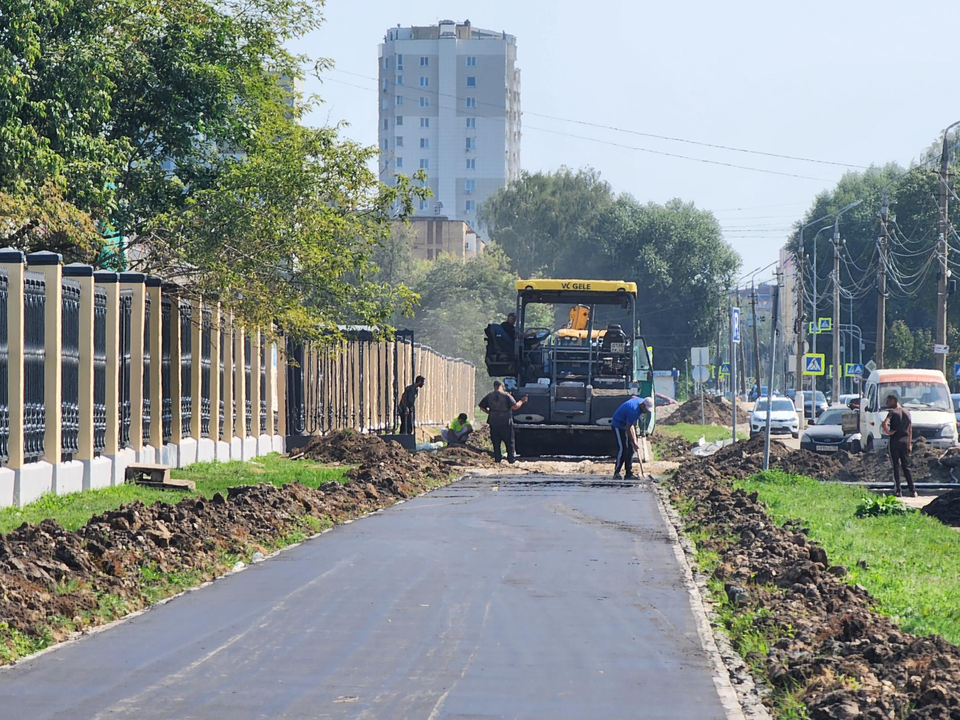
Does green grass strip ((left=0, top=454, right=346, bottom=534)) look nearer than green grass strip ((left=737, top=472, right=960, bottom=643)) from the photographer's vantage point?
No

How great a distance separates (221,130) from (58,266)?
7.96 meters

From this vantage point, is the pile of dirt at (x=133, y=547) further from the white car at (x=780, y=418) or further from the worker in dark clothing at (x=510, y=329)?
the white car at (x=780, y=418)

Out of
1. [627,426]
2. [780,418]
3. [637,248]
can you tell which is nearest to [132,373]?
[627,426]

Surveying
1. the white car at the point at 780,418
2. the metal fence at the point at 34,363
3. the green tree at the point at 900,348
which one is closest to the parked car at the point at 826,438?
the white car at the point at 780,418

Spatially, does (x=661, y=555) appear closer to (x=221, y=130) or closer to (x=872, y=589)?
(x=872, y=589)

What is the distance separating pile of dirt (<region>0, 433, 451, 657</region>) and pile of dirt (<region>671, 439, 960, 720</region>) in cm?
470

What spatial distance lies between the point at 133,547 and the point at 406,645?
4587 mm

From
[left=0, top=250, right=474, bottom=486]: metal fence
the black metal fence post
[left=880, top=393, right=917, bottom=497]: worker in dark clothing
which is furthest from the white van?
the black metal fence post

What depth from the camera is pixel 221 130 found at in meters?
26.2

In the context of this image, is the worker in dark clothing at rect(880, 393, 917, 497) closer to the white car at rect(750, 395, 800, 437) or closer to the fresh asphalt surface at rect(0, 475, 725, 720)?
the fresh asphalt surface at rect(0, 475, 725, 720)

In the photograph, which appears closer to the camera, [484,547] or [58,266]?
[484,547]

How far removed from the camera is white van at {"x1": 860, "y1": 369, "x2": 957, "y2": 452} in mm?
35781

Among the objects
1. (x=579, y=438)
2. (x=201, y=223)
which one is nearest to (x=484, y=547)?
(x=201, y=223)

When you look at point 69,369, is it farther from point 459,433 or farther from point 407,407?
point 407,407
